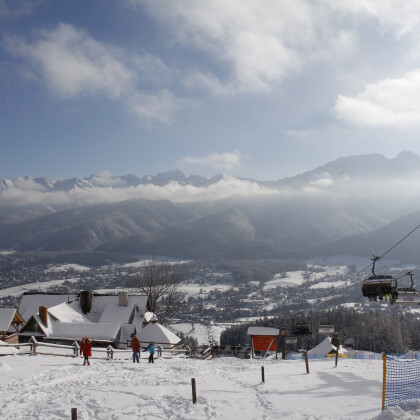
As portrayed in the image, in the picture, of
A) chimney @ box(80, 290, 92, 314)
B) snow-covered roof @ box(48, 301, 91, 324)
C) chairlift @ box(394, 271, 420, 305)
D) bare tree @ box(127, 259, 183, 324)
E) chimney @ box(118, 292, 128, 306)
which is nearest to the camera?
chairlift @ box(394, 271, 420, 305)

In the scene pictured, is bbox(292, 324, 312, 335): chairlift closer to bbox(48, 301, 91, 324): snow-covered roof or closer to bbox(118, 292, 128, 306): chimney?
bbox(118, 292, 128, 306): chimney

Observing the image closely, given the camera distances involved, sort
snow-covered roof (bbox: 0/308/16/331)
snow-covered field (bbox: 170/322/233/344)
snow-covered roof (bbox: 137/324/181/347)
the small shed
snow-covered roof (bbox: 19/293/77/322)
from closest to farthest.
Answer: snow-covered roof (bbox: 137/324/181/347) < snow-covered roof (bbox: 0/308/16/331) < the small shed < snow-covered roof (bbox: 19/293/77/322) < snow-covered field (bbox: 170/322/233/344)

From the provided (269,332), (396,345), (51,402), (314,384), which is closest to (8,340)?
(269,332)

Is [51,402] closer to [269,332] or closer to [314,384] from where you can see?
[314,384]

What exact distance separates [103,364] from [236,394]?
34.7ft

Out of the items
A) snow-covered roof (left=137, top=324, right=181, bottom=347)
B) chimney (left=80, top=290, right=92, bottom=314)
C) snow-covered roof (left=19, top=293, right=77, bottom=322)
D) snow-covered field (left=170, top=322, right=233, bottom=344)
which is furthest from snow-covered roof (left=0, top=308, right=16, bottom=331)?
snow-covered field (left=170, top=322, right=233, bottom=344)

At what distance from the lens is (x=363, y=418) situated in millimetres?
12328

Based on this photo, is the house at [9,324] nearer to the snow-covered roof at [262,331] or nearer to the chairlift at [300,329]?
the snow-covered roof at [262,331]

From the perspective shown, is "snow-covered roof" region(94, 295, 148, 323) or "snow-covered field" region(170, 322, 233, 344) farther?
"snow-covered field" region(170, 322, 233, 344)

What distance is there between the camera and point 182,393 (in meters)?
15.6

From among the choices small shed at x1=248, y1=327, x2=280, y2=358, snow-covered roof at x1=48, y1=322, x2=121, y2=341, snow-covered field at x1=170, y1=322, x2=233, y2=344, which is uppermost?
snow-covered roof at x1=48, y1=322, x2=121, y2=341

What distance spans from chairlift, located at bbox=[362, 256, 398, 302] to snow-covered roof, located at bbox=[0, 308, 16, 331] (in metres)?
36.7

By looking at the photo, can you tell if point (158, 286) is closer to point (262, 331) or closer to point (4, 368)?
point (262, 331)

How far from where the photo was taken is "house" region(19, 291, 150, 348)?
41.9 m
